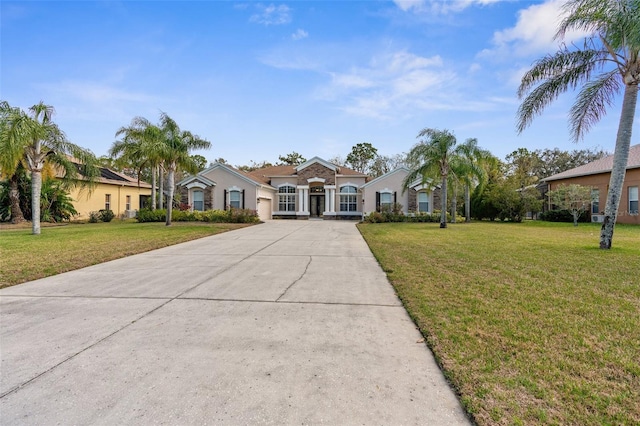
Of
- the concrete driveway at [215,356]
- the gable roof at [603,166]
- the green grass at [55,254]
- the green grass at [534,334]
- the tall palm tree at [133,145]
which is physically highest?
the tall palm tree at [133,145]

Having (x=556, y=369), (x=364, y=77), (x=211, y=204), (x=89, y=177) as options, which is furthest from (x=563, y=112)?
(x=211, y=204)

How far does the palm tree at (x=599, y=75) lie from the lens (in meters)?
8.73

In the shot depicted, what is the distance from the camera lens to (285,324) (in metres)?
3.91

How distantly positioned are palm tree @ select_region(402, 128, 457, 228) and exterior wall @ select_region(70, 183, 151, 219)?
74.4 ft

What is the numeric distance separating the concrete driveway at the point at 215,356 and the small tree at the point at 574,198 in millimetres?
21543

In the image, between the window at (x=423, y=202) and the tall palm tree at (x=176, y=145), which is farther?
the window at (x=423, y=202)

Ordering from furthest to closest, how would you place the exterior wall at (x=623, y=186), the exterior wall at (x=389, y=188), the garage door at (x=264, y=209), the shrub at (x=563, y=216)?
1. the garage door at (x=264, y=209)
2. the exterior wall at (x=389, y=188)
3. the shrub at (x=563, y=216)
4. the exterior wall at (x=623, y=186)

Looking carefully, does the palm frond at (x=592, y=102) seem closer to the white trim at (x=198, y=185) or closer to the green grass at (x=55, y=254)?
the green grass at (x=55, y=254)

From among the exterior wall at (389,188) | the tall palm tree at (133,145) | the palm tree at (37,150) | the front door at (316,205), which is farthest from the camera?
the front door at (316,205)

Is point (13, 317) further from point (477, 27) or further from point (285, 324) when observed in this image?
point (477, 27)

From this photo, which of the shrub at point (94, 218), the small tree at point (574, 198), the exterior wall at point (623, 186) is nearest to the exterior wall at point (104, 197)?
the shrub at point (94, 218)

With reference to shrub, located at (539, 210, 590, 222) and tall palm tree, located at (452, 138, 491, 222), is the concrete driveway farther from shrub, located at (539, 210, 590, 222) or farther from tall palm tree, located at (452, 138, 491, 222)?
shrub, located at (539, 210, 590, 222)

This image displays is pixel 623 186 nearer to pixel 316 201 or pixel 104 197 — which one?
pixel 316 201

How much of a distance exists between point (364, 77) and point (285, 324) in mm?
16154
